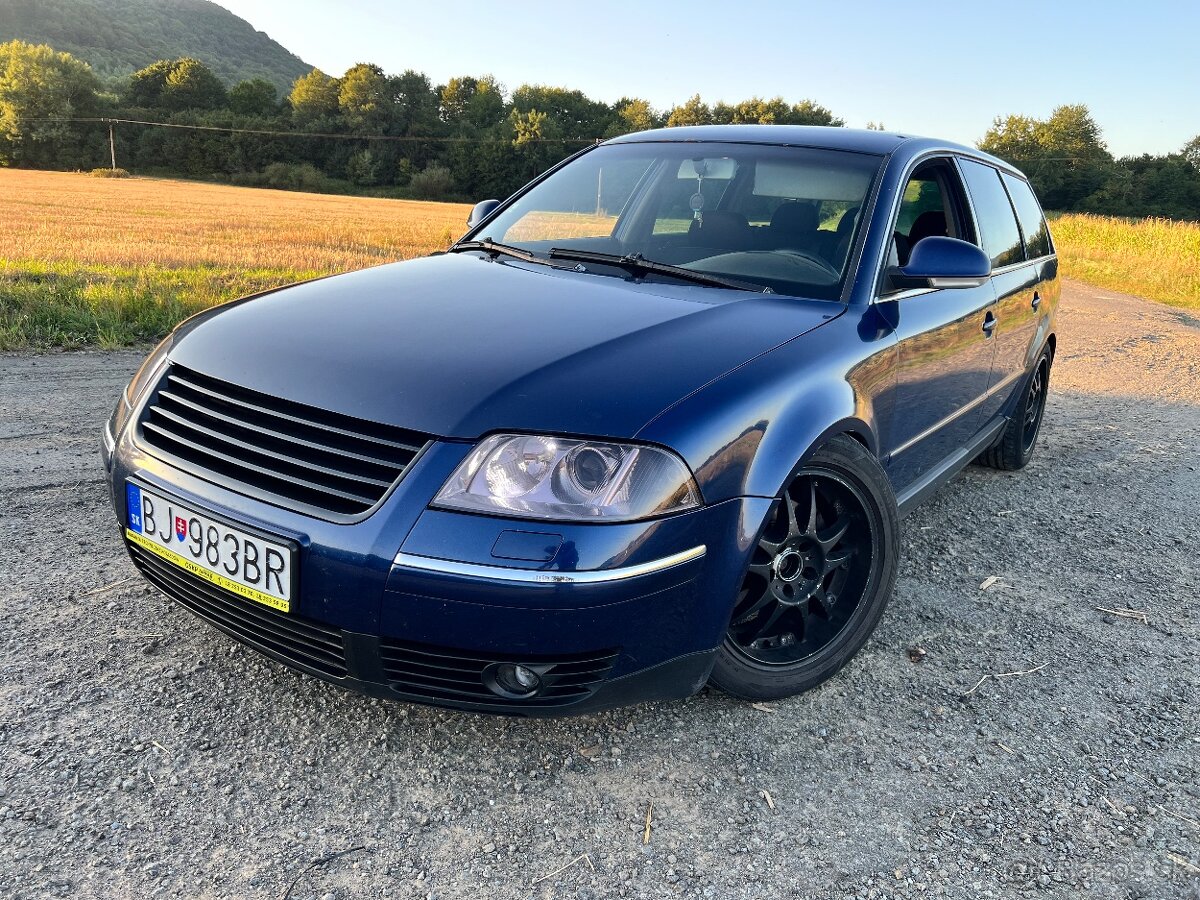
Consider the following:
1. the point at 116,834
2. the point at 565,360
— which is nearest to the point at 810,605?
the point at 565,360

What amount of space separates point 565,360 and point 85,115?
245ft

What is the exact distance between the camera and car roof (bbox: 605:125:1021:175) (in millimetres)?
3158

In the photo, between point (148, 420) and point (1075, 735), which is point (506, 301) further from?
point (1075, 735)

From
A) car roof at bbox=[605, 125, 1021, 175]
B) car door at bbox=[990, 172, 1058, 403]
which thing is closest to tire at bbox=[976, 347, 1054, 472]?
car door at bbox=[990, 172, 1058, 403]

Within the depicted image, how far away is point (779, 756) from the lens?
7.09ft

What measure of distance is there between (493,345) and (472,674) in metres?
0.78

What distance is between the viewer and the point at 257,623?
1.96 m

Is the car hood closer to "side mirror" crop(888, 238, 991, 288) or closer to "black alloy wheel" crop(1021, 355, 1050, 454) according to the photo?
"side mirror" crop(888, 238, 991, 288)

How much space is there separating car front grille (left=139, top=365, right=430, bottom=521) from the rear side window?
12.2 feet

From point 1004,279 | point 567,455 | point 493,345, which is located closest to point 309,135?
point 1004,279

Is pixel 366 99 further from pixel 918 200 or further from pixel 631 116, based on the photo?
pixel 918 200

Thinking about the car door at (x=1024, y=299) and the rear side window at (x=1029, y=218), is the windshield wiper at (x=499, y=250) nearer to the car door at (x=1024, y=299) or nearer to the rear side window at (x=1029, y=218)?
the car door at (x=1024, y=299)

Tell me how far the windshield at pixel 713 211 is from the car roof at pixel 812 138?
5 cm

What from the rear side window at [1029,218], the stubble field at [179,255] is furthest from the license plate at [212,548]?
the stubble field at [179,255]
